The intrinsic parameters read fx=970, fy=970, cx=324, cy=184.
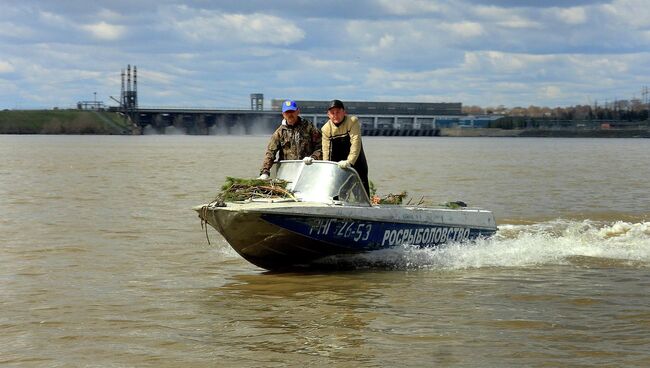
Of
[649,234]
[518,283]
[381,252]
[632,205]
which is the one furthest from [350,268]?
[632,205]

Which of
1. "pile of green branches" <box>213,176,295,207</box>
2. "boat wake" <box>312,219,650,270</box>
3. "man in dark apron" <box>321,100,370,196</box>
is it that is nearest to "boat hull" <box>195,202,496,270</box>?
"boat wake" <box>312,219,650,270</box>

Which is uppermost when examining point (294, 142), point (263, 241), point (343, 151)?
point (294, 142)

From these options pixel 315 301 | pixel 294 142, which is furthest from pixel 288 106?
pixel 315 301

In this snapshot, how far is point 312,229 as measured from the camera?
14.3 meters

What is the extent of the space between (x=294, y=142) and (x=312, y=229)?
74.8 inches

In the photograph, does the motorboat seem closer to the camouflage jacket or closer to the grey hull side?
the grey hull side

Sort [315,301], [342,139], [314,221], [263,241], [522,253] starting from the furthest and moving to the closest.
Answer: [522,253]
[342,139]
[263,241]
[314,221]
[315,301]

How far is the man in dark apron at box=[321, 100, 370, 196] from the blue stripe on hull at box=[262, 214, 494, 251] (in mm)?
755

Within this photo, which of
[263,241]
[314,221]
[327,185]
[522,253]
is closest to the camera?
[314,221]

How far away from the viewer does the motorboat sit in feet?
46.3

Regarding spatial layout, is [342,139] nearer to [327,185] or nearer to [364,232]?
[327,185]

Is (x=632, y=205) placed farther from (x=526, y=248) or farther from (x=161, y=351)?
(x=161, y=351)

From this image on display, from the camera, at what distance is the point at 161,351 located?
1038cm

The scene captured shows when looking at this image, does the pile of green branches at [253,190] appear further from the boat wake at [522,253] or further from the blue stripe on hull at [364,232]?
the boat wake at [522,253]
